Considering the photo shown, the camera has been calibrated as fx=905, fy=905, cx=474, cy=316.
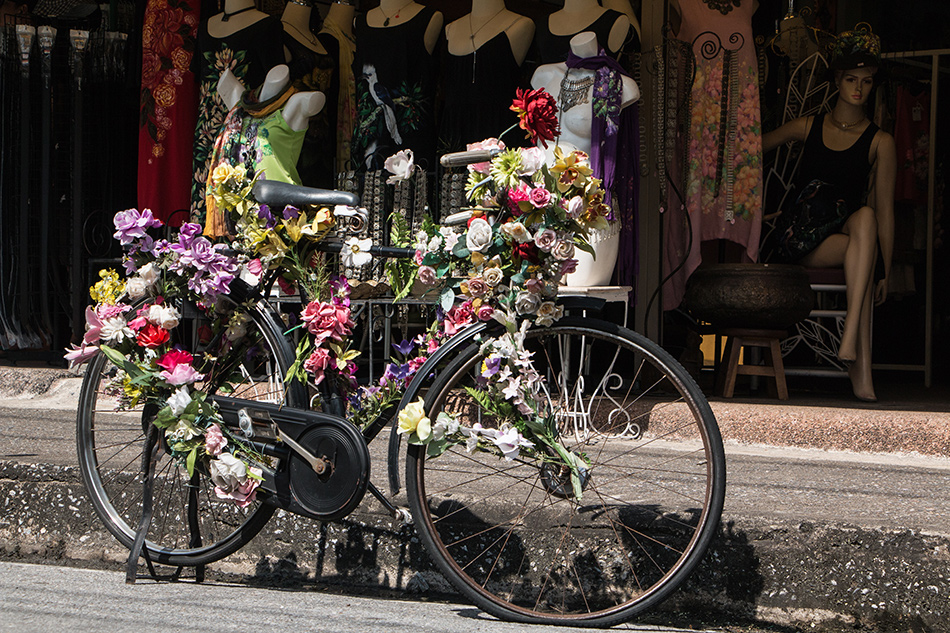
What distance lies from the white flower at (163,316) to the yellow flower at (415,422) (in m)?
0.78

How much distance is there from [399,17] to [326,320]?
242 centimetres

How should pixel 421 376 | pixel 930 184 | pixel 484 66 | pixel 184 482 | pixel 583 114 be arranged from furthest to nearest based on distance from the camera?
pixel 930 184 < pixel 484 66 < pixel 583 114 < pixel 184 482 < pixel 421 376

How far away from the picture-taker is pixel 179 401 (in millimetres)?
2496

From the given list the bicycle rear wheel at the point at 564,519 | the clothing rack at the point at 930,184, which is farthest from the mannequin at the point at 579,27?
the clothing rack at the point at 930,184

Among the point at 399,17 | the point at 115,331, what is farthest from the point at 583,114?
A: the point at 115,331

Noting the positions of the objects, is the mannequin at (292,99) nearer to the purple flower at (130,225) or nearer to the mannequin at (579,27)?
the mannequin at (579,27)

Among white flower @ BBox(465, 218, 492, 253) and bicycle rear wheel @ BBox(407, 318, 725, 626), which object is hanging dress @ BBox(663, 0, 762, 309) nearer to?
bicycle rear wheel @ BBox(407, 318, 725, 626)

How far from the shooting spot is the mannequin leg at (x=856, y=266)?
439 cm

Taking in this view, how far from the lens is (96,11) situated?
5426 mm

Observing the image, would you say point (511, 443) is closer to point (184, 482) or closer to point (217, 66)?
point (184, 482)

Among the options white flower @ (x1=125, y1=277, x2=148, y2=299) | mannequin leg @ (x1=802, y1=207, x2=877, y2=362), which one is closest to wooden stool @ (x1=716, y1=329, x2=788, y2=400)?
mannequin leg @ (x1=802, y1=207, x2=877, y2=362)

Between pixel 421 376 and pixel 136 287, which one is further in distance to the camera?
pixel 136 287

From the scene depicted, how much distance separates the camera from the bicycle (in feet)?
7.46

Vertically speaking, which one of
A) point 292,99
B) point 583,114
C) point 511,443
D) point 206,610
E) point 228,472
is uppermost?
point 292,99
